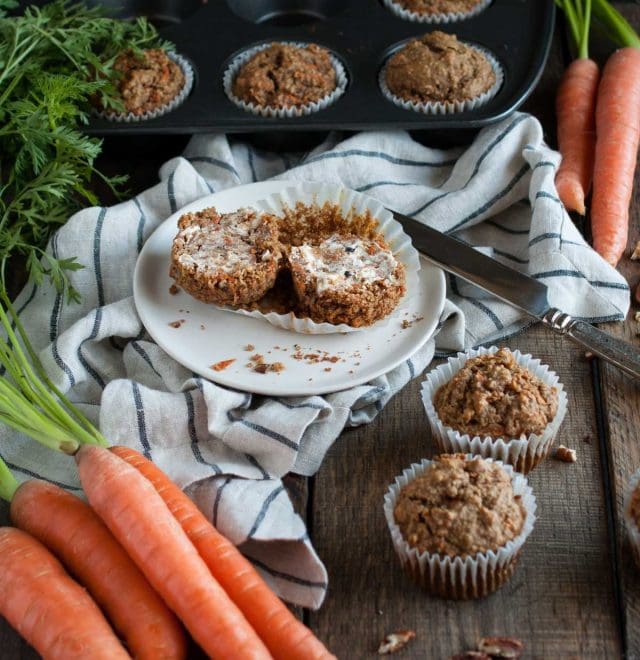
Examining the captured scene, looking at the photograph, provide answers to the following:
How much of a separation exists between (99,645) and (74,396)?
1233mm

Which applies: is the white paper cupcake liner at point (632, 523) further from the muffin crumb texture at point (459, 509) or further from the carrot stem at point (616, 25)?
the carrot stem at point (616, 25)

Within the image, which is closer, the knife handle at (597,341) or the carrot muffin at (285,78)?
the knife handle at (597,341)

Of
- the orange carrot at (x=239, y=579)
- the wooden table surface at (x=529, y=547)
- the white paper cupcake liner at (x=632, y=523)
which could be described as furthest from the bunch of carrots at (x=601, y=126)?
the orange carrot at (x=239, y=579)

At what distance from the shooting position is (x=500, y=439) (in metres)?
3.38

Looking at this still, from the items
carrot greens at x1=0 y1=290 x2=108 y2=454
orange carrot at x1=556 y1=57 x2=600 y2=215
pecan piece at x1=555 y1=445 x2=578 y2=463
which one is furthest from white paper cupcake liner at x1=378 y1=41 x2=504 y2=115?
carrot greens at x1=0 y1=290 x2=108 y2=454

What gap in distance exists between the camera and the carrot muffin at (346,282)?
3754 mm

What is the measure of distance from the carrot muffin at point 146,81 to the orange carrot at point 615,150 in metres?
1.96

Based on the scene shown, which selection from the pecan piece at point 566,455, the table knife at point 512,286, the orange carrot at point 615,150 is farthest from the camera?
the orange carrot at point 615,150

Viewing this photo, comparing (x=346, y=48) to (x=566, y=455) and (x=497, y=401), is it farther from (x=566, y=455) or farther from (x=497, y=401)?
(x=566, y=455)

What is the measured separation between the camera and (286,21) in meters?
5.45

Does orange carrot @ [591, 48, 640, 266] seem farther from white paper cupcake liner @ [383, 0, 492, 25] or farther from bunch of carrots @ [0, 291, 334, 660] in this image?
bunch of carrots @ [0, 291, 334, 660]

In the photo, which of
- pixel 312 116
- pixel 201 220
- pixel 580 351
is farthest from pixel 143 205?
pixel 580 351

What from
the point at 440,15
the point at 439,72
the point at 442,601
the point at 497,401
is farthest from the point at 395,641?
the point at 440,15

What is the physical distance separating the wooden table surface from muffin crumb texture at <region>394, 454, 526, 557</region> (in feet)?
0.82
